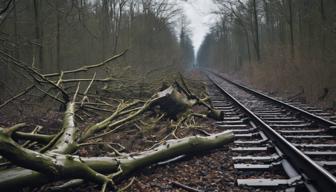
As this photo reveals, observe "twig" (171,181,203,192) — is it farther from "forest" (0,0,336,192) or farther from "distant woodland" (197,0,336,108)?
"distant woodland" (197,0,336,108)

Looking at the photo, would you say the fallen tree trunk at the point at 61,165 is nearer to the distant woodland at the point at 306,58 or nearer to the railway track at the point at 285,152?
the railway track at the point at 285,152

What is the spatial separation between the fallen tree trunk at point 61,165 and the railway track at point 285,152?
1447mm

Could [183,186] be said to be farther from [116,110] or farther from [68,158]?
[116,110]

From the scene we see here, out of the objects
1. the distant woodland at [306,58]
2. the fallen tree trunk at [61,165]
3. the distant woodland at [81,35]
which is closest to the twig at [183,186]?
the fallen tree trunk at [61,165]

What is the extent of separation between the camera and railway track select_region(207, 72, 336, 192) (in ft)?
15.0

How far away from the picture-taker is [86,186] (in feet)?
16.0

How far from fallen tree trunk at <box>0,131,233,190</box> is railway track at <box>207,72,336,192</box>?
145 cm

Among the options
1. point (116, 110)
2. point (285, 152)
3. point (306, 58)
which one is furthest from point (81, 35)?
point (285, 152)

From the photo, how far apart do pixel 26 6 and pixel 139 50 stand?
1766cm

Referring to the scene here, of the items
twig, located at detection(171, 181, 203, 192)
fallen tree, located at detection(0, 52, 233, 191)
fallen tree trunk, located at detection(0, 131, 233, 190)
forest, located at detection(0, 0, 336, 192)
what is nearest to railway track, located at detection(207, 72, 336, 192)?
forest, located at detection(0, 0, 336, 192)

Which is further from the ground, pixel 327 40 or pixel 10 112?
pixel 327 40

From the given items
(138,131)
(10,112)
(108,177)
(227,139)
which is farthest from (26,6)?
(108,177)

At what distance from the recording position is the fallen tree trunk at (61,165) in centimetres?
371

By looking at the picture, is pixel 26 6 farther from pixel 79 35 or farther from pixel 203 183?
pixel 203 183
